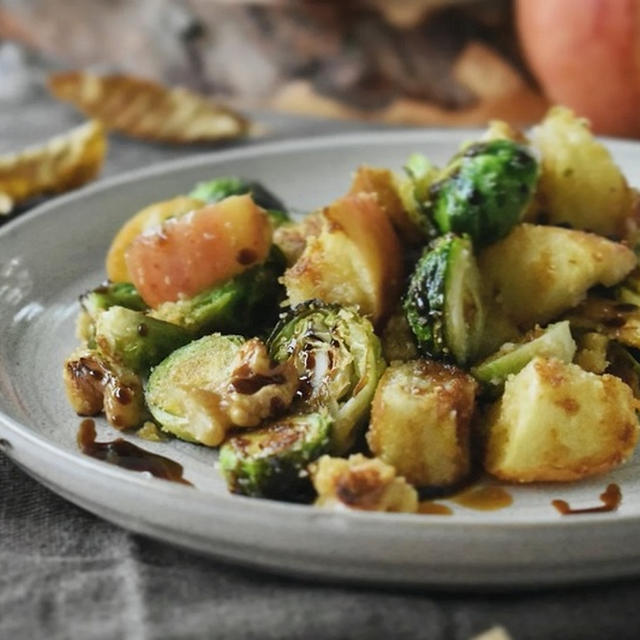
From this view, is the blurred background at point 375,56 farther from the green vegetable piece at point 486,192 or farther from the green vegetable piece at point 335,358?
the green vegetable piece at point 335,358

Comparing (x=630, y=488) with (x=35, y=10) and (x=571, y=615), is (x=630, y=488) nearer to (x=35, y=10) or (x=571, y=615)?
(x=571, y=615)

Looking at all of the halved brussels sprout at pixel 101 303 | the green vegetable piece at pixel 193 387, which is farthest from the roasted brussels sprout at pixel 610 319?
the halved brussels sprout at pixel 101 303

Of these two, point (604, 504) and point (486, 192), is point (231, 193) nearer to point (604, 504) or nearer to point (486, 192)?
point (486, 192)

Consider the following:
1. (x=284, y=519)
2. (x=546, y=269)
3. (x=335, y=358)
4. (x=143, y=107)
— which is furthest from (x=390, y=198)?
(x=143, y=107)

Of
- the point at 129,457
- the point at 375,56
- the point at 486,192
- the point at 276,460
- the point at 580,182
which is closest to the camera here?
the point at 276,460

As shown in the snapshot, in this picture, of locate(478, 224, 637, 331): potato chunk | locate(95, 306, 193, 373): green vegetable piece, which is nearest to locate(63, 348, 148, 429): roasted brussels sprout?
locate(95, 306, 193, 373): green vegetable piece

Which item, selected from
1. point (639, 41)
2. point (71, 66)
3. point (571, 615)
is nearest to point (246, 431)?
point (571, 615)
